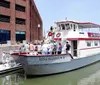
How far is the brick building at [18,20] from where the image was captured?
134ft

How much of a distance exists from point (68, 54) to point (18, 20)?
29.0 metres

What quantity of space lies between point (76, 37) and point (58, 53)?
10.2 feet

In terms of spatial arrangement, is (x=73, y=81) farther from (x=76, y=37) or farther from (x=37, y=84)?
(x=76, y=37)

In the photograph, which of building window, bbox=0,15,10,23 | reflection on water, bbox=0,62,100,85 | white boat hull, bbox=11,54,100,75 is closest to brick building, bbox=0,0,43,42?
building window, bbox=0,15,10,23

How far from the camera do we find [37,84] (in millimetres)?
14734

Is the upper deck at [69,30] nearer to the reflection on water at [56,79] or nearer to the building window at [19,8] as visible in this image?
the reflection on water at [56,79]

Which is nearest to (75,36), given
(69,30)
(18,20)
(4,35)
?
(69,30)

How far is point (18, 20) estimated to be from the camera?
45250mm

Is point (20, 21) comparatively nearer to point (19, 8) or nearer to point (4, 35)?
point (19, 8)

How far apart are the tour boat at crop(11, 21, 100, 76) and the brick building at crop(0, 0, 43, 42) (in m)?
21.2

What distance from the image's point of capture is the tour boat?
15.8 m

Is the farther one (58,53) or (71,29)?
(71,29)

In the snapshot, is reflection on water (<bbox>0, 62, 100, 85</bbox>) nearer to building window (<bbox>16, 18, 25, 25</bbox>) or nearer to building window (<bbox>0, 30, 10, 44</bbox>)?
building window (<bbox>0, 30, 10, 44</bbox>)

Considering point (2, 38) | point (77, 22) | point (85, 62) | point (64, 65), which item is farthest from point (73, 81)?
point (2, 38)
